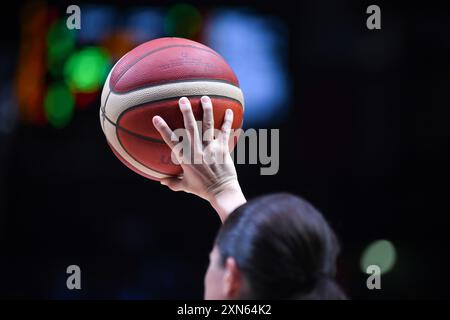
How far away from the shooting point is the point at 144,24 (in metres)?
5.43

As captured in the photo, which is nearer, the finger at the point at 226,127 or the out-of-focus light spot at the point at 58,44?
the finger at the point at 226,127

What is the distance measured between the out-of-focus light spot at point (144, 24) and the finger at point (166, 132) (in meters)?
3.58

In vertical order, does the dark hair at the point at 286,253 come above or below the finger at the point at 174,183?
below

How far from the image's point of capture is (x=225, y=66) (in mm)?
2201

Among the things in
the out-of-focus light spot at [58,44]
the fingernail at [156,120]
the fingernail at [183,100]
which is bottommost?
the fingernail at [156,120]

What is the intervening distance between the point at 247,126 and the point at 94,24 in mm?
1437

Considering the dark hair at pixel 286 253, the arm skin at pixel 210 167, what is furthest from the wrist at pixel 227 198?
the dark hair at pixel 286 253

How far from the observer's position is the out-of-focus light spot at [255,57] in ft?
17.5

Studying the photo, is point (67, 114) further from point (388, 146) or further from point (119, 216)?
point (388, 146)

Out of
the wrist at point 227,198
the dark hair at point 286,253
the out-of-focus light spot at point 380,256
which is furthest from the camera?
the out-of-focus light spot at point 380,256

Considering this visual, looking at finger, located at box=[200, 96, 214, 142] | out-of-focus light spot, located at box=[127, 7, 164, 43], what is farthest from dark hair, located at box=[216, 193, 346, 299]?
out-of-focus light spot, located at box=[127, 7, 164, 43]

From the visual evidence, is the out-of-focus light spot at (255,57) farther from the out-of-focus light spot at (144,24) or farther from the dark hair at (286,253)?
the dark hair at (286,253)
